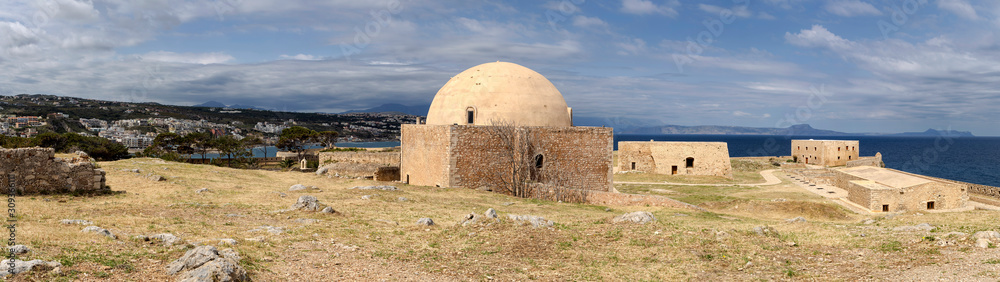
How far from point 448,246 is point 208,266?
13.7 ft

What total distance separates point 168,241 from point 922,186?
103 feet

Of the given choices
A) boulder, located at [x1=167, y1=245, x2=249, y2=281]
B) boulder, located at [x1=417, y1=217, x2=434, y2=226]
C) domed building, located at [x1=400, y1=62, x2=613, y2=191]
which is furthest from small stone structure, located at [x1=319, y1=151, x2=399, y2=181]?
boulder, located at [x1=167, y1=245, x2=249, y2=281]

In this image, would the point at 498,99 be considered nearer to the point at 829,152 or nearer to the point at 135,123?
the point at 829,152

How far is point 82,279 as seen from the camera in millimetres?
5629

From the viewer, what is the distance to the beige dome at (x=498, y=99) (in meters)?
20.9

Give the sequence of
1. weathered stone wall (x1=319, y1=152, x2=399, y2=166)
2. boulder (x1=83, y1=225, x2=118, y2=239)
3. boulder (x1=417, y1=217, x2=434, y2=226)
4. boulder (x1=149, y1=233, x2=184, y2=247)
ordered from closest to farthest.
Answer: boulder (x1=149, y1=233, x2=184, y2=247) → boulder (x1=83, y1=225, x2=118, y2=239) → boulder (x1=417, y1=217, x2=434, y2=226) → weathered stone wall (x1=319, y1=152, x2=399, y2=166)

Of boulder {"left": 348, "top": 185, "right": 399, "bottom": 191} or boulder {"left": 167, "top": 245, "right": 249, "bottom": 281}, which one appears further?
boulder {"left": 348, "top": 185, "right": 399, "bottom": 191}

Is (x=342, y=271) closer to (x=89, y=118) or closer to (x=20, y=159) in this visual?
(x=20, y=159)

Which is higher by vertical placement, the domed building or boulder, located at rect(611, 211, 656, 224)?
the domed building

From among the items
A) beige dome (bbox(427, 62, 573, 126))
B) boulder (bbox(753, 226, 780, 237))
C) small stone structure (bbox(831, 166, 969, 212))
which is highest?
beige dome (bbox(427, 62, 573, 126))

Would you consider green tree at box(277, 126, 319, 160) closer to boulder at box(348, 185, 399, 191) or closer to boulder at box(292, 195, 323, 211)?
boulder at box(348, 185, 399, 191)

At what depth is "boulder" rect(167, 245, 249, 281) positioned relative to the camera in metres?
5.66

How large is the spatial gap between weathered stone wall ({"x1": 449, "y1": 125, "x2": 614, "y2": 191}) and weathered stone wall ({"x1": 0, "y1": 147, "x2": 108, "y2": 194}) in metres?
10.7

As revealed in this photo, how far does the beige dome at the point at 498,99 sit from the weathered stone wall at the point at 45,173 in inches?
465
